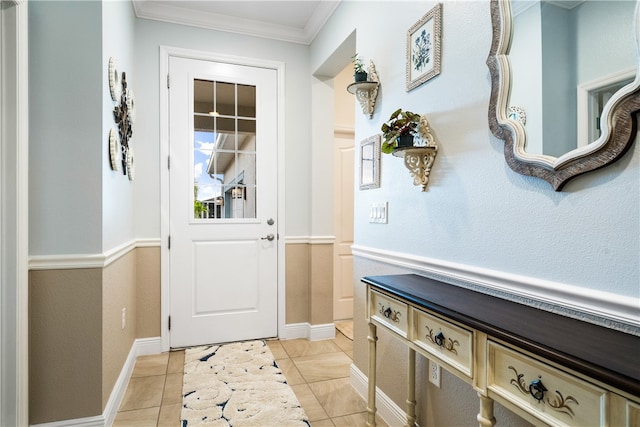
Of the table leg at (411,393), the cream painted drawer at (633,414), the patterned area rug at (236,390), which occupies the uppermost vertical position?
the cream painted drawer at (633,414)

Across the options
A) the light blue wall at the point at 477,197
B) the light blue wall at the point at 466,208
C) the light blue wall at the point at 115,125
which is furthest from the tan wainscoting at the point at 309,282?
the light blue wall at the point at 115,125

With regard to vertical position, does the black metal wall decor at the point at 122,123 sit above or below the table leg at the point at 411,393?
above

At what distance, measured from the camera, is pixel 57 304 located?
1.74 metres

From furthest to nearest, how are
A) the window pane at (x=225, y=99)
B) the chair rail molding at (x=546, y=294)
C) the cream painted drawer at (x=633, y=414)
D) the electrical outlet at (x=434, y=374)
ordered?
the window pane at (x=225, y=99) → the electrical outlet at (x=434, y=374) → the chair rail molding at (x=546, y=294) → the cream painted drawer at (x=633, y=414)

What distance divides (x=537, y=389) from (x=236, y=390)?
188 centimetres

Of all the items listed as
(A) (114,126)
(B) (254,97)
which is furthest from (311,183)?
(A) (114,126)

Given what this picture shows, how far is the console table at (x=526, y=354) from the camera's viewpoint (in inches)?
27.5

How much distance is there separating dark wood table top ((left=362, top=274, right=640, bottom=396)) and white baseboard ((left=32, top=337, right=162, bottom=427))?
1582 mm

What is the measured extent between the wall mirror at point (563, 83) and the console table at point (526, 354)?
418mm

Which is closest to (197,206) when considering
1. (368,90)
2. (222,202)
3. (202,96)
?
(222,202)

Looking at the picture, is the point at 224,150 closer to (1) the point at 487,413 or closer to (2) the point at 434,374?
(2) the point at 434,374

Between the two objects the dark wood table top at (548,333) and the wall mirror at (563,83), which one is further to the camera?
the wall mirror at (563,83)

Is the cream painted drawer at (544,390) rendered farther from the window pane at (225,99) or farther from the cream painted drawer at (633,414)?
the window pane at (225,99)

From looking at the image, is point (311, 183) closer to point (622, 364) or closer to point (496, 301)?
point (496, 301)
